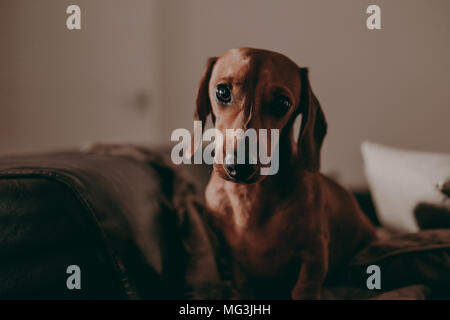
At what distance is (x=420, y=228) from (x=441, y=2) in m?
0.67

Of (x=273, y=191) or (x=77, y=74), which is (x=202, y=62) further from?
(x=77, y=74)

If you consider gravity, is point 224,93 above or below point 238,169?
above

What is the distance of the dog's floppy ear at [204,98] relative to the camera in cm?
58

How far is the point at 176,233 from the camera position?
1017 millimetres

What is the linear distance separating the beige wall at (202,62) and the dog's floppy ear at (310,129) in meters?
0.06

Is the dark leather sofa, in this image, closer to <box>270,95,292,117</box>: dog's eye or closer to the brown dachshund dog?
the brown dachshund dog

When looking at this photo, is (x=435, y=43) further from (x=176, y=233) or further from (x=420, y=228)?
(x=176, y=233)

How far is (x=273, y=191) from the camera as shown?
2.21 feet

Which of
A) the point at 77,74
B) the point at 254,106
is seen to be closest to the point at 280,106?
the point at 254,106

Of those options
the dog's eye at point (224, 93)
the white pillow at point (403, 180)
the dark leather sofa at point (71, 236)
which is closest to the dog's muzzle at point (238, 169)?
the dog's eye at point (224, 93)

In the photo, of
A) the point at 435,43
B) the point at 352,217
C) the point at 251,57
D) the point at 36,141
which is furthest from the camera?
the point at 36,141

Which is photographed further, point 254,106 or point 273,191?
point 273,191

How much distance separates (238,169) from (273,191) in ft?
0.66
